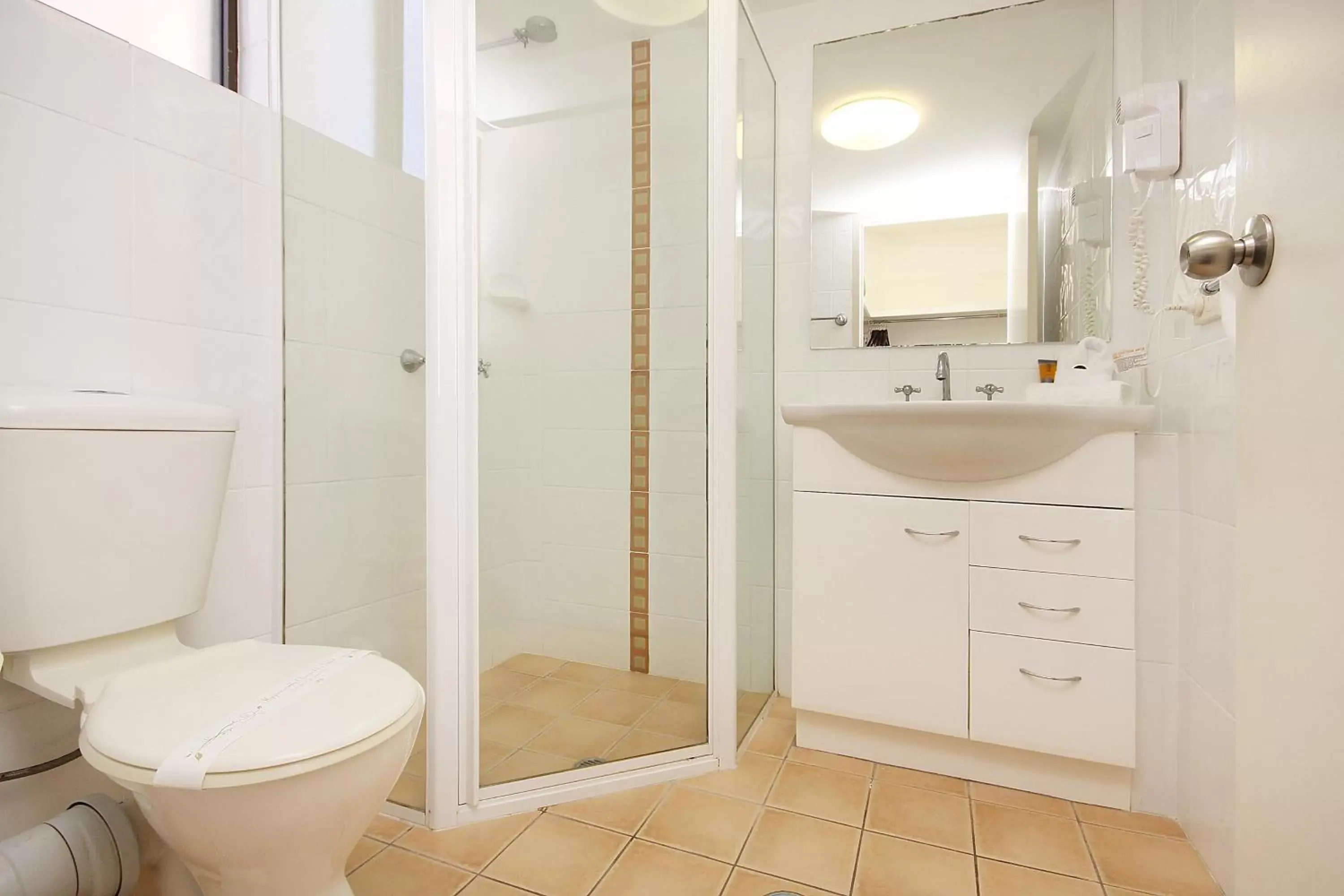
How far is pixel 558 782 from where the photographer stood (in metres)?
1.41

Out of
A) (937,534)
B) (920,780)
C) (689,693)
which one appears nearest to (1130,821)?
(920,780)

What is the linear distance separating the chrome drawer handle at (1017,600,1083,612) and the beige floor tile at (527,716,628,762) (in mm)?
910

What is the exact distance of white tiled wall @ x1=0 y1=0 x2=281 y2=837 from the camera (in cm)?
104

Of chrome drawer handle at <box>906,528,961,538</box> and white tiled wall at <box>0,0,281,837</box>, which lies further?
chrome drawer handle at <box>906,528,961,538</box>

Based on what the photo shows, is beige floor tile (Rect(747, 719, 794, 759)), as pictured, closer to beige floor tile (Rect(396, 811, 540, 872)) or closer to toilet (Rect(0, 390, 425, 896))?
beige floor tile (Rect(396, 811, 540, 872))

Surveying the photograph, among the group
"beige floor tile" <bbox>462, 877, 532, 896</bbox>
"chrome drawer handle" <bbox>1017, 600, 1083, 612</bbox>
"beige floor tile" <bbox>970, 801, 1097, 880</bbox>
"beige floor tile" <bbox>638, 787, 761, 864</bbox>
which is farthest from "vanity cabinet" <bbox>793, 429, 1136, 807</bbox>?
"beige floor tile" <bbox>462, 877, 532, 896</bbox>

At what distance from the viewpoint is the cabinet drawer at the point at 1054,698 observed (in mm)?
1349

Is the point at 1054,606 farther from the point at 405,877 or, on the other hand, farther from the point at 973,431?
the point at 405,877

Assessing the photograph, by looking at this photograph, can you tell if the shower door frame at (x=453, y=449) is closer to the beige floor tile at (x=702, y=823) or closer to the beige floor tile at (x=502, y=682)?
the beige floor tile at (x=502, y=682)

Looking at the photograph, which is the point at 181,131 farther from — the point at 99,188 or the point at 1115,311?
the point at 1115,311

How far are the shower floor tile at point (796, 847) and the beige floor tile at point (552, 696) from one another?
110mm

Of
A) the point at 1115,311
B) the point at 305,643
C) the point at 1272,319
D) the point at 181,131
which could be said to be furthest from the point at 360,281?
the point at 1115,311

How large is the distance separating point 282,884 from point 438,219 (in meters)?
1.07

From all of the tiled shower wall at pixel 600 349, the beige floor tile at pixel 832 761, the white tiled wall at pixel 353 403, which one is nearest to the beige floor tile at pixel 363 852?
the white tiled wall at pixel 353 403
